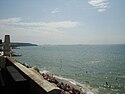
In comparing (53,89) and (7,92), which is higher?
(53,89)

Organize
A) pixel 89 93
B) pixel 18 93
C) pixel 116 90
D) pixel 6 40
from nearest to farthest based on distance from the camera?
pixel 18 93
pixel 6 40
pixel 89 93
pixel 116 90

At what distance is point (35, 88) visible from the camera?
436 centimetres

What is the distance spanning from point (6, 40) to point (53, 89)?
768 cm

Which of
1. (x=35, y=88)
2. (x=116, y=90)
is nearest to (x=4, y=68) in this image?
(x=35, y=88)

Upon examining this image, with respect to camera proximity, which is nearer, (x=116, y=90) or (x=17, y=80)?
(x=17, y=80)

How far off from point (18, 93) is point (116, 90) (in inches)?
1427

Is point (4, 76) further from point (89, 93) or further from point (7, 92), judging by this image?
point (89, 93)

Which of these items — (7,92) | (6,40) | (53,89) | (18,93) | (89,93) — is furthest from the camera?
(89,93)

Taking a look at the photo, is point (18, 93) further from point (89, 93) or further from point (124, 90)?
point (124, 90)

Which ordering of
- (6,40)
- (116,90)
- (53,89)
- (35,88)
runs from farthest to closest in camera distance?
(116,90) < (6,40) < (35,88) < (53,89)

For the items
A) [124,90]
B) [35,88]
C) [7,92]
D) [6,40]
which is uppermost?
Result: [6,40]

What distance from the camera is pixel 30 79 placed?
187 inches

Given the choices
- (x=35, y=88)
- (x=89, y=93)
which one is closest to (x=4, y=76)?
(x=35, y=88)

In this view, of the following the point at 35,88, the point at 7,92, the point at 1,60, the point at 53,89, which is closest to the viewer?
the point at 53,89
